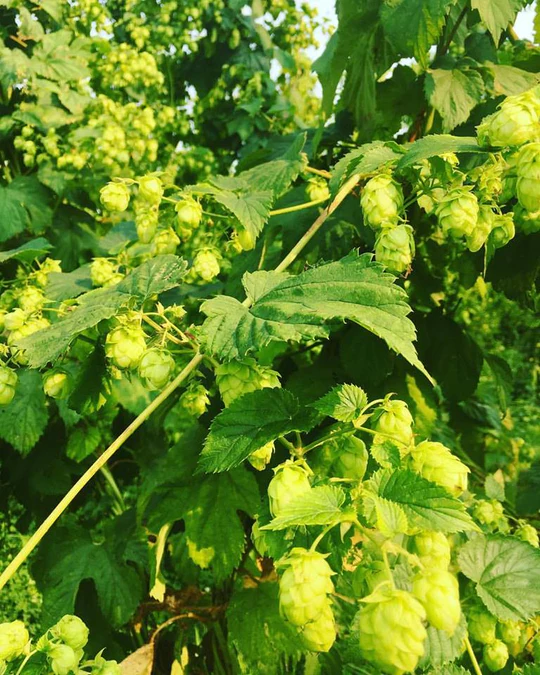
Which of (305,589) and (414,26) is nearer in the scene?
(305,589)

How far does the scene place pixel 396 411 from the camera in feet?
3.18

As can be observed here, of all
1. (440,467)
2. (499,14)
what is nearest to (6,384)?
(440,467)

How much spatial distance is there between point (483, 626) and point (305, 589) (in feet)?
2.77

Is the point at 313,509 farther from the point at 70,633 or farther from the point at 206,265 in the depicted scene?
the point at 206,265

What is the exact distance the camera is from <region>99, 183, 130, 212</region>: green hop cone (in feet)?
4.66

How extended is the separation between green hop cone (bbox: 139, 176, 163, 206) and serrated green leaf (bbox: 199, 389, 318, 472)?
0.63 meters

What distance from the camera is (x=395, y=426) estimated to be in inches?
37.7

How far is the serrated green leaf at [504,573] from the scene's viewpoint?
4.17ft

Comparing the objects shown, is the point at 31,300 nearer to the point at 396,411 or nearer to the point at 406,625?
the point at 396,411

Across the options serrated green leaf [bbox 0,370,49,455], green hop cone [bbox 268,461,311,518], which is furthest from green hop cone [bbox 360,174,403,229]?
serrated green leaf [bbox 0,370,49,455]

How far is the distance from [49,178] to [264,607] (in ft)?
6.67

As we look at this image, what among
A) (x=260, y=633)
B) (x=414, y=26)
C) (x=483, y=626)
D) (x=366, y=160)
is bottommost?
(x=260, y=633)

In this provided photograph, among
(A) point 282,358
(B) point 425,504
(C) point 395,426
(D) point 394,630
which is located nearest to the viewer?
(D) point 394,630

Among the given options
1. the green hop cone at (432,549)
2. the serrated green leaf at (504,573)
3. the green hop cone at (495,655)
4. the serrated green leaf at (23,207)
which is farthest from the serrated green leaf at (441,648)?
the serrated green leaf at (23,207)
